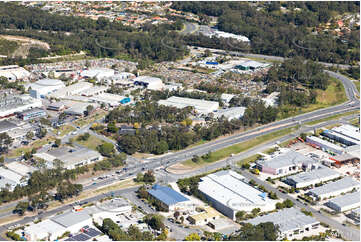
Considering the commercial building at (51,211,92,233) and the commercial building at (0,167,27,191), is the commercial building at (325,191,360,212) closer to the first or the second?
the commercial building at (51,211,92,233)

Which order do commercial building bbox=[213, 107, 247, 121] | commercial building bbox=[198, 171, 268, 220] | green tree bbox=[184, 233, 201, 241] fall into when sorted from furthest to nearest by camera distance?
commercial building bbox=[213, 107, 247, 121] → commercial building bbox=[198, 171, 268, 220] → green tree bbox=[184, 233, 201, 241]

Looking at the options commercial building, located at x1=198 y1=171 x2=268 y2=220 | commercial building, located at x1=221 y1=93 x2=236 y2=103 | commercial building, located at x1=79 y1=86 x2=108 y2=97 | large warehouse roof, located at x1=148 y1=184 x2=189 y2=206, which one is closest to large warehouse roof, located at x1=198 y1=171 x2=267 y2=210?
commercial building, located at x1=198 y1=171 x2=268 y2=220

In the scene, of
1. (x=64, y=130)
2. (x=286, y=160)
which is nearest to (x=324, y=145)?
(x=286, y=160)

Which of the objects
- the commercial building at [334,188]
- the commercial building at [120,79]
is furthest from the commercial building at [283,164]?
the commercial building at [120,79]

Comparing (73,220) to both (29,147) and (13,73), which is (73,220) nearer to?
(29,147)

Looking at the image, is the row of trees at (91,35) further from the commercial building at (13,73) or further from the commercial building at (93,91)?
the commercial building at (93,91)

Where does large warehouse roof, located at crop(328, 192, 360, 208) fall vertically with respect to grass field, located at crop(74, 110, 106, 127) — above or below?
above
